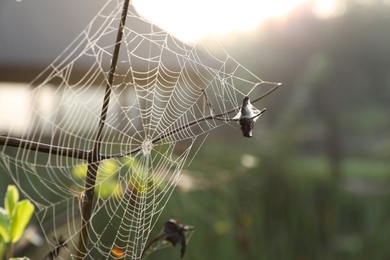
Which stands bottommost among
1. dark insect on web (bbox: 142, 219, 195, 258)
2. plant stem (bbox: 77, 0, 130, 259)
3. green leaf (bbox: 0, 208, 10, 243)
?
green leaf (bbox: 0, 208, 10, 243)

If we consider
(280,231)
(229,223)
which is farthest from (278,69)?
(229,223)

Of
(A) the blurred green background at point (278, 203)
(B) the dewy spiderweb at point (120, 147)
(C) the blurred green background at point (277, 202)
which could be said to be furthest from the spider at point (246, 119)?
(A) the blurred green background at point (278, 203)

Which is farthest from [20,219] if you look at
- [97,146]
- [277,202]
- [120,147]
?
[277,202]

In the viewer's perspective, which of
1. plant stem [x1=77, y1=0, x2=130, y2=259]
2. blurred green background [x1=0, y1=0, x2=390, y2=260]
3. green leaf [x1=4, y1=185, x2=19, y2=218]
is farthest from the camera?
blurred green background [x1=0, y1=0, x2=390, y2=260]

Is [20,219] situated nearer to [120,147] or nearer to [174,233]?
[174,233]

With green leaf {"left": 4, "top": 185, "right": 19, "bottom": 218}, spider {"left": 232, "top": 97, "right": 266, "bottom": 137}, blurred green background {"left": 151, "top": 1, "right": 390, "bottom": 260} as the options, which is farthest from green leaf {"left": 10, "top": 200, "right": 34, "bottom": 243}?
blurred green background {"left": 151, "top": 1, "right": 390, "bottom": 260}

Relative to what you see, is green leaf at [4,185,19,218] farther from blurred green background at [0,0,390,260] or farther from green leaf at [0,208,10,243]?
blurred green background at [0,0,390,260]

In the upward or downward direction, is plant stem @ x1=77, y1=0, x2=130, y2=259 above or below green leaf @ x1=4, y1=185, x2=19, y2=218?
above

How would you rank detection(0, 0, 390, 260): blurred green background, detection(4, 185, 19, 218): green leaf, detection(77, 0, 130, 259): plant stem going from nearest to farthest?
1. detection(77, 0, 130, 259): plant stem
2. detection(4, 185, 19, 218): green leaf
3. detection(0, 0, 390, 260): blurred green background
